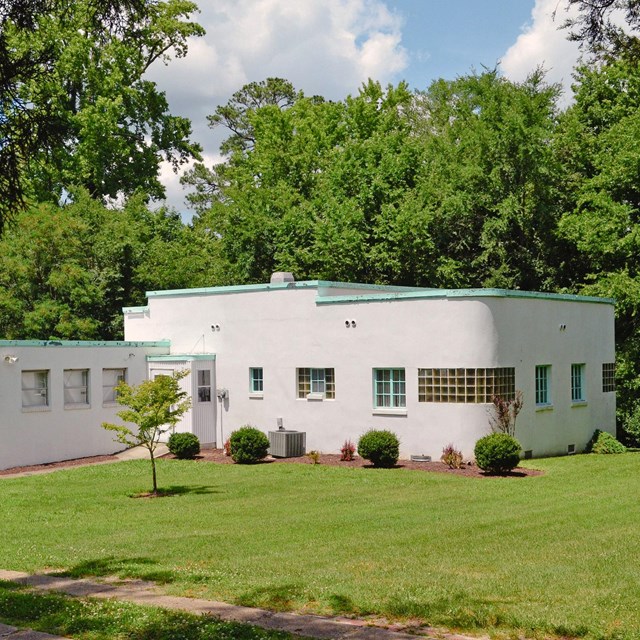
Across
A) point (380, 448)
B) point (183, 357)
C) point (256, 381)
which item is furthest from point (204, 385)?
point (380, 448)

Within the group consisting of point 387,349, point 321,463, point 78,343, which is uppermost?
point 78,343

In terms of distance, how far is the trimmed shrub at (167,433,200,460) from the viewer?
29.4m

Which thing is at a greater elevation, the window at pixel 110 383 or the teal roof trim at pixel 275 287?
the teal roof trim at pixel 275 287

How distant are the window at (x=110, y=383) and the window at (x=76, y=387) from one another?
0.66 metres

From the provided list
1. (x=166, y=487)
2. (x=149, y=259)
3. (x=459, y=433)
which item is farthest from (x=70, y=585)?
(x=149, y=259)

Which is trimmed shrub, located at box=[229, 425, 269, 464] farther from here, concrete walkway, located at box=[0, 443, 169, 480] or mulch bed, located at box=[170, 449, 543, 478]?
concrete walkway, located at box=[0, 443, 169, 480]

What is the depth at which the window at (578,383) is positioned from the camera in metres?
31.0

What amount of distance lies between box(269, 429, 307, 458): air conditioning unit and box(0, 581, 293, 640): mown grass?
1862 cm

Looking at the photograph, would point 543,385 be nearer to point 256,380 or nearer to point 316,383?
point 316,383

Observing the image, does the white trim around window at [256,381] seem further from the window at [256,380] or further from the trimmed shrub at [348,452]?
the trimmed shrub at [348,452]

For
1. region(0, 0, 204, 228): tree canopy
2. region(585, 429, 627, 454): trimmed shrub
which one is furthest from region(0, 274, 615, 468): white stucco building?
region(0, 0, 204, 228): tree canopy

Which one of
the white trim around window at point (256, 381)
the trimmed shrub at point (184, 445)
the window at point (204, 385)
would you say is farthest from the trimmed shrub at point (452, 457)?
the window at point (204, 385)

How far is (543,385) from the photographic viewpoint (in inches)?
1156

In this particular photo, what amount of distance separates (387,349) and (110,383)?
9333mm
